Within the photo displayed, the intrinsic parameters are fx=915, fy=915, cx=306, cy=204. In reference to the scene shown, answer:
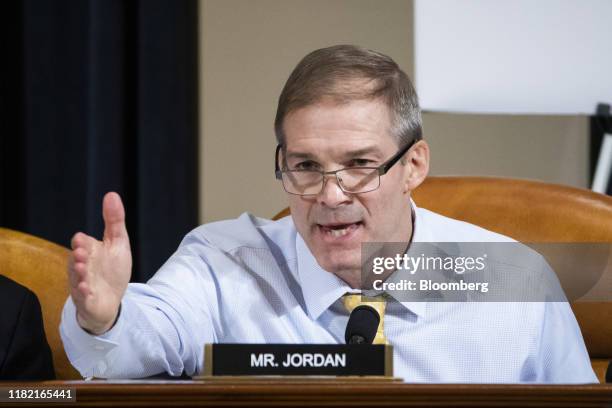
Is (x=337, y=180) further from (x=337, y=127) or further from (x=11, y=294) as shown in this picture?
(x=11, y=294)

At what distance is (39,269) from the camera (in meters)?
2.01

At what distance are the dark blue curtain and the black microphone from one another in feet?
5.24

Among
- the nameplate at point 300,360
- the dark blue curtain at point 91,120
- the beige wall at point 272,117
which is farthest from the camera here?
the beige wall at point 272,117

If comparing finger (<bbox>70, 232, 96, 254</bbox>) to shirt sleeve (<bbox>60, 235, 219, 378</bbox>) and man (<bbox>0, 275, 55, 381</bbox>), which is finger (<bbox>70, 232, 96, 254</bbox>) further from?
man (<bbox>0, 275, 55, 381</bbox>)

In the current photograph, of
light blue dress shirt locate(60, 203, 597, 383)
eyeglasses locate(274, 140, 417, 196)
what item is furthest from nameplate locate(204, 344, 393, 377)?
eyeglasses locate(274, 140, 417, 196)

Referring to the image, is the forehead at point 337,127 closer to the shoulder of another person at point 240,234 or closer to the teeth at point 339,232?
the teeth at point 339,232

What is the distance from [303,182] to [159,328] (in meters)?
0.36

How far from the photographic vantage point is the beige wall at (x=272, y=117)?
9.47 feet

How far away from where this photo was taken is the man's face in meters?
1.61

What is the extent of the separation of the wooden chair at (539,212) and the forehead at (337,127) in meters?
0.43

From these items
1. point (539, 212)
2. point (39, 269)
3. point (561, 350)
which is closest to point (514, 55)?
point (539, 212)

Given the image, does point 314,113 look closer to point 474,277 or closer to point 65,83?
point 474,277

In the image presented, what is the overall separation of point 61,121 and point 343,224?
1394 mm

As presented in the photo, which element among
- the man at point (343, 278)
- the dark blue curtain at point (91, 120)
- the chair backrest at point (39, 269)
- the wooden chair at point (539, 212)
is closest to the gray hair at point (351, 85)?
the man at point (343, 278)
